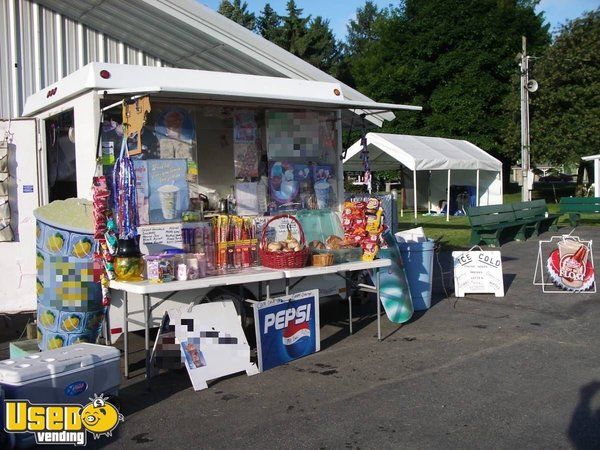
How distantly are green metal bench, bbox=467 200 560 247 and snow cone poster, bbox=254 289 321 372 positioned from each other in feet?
30.8

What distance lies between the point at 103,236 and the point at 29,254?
2.15 meters

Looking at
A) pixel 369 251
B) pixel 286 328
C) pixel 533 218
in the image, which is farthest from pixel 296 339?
pixel 533 218

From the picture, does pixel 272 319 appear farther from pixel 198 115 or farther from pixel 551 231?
pixel 551 231

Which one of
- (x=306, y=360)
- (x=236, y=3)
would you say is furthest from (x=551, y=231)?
(x=236, y=3)

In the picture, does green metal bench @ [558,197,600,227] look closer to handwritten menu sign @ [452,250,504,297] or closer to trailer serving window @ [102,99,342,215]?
handwritten menu sign @ [452,250,504,297]

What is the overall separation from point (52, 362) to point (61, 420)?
400 millimetres

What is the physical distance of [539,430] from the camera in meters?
4.29

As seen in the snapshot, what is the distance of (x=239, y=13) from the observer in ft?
168

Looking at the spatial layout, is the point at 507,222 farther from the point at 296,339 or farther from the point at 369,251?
the point at 296,339

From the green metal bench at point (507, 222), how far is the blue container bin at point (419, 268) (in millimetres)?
7007

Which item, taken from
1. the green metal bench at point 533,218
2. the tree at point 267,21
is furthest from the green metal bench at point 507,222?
the tree at point 267,21

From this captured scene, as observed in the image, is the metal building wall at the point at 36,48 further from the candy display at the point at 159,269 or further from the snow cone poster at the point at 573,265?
the snow cone poster at the point at 573,265

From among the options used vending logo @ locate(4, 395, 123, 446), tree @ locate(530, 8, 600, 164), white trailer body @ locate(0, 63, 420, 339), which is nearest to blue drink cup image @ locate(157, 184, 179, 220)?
white trailer body @ locate(0, 63, 420, 339)

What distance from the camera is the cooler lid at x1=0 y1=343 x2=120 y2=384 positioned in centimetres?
414
